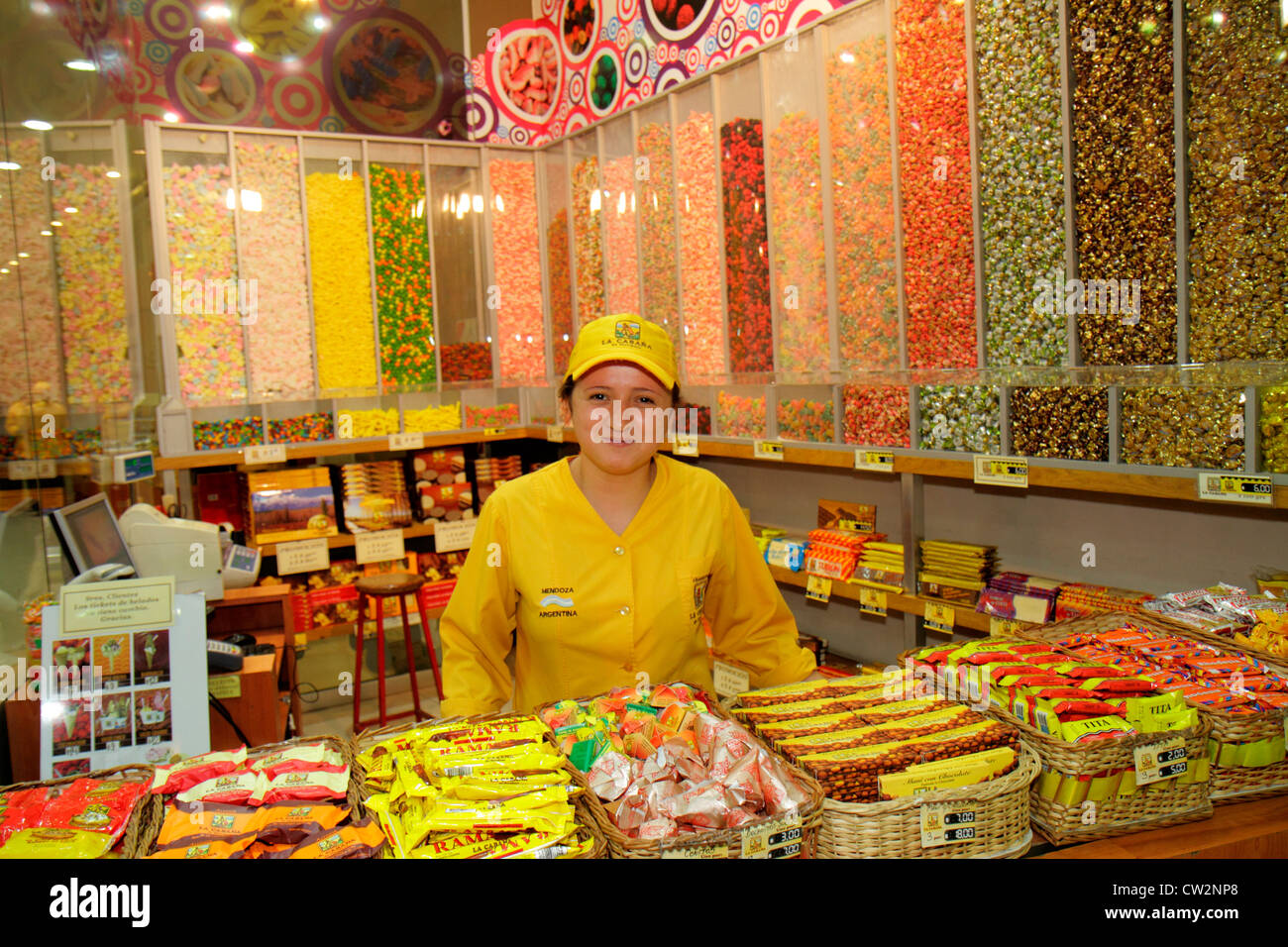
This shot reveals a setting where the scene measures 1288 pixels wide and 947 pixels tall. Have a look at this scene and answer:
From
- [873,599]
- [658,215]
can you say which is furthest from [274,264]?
[873,599]

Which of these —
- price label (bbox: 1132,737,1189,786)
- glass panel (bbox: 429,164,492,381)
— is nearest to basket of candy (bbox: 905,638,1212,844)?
price label (bbox: 1132,737,1189,786)

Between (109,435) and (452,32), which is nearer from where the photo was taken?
(109,435)

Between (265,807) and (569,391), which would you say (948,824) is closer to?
(265,807)

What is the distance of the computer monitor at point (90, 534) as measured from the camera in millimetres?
2768

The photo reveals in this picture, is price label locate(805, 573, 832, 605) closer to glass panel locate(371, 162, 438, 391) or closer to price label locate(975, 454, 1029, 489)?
price label locate(975, 454, 1029, 489)

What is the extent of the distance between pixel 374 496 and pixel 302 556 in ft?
1.96

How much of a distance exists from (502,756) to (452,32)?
6.33 meters

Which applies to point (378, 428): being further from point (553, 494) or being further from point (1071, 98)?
point (1071, 98)

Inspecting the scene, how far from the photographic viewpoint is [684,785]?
52.2 inches

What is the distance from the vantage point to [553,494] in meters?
2.12

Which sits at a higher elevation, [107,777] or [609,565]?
[609,565]
